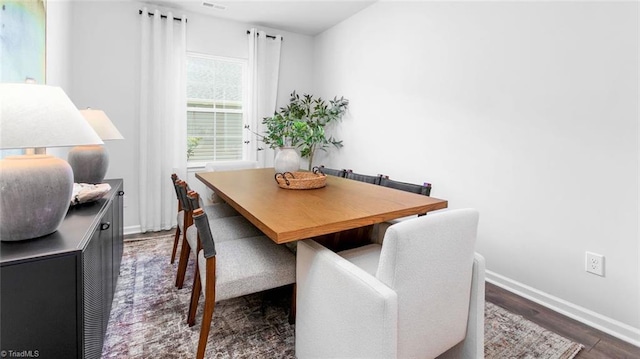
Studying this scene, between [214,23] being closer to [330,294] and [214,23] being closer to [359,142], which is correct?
[359,142]

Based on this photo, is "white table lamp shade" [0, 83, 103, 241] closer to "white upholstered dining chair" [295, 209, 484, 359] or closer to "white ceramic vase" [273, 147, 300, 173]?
"white upholstered dining chair" [295, 209, 484, 359]

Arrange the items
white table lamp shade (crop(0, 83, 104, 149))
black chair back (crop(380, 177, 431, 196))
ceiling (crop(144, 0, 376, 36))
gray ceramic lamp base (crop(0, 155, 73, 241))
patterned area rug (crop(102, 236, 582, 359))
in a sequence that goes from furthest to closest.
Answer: ceiling (crop(144, 0, 376, 36))
black chair back (crop(380, 177, 431, 196))
patterned area rug (crop(102, 236, 582, 359))
gray ceramic lamp base (crop(0, 155, 73, 241))
white table lamp shade (crop(0, 83, 104, 149))

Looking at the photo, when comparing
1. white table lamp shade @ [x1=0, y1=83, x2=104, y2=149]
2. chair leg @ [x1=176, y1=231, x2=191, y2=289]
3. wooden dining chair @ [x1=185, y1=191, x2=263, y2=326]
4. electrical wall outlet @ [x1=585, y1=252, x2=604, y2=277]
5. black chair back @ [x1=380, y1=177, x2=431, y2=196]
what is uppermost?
white table lamp shade @ [x1=0, y1=83, x2=104, y2=149]

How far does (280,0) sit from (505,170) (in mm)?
2831

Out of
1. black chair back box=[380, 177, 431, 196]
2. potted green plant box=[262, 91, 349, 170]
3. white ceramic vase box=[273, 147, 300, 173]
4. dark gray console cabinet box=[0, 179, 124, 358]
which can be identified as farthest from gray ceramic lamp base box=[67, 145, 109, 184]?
black chair back box=[380, 177, 431, 196]

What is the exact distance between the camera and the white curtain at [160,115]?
3.44 m

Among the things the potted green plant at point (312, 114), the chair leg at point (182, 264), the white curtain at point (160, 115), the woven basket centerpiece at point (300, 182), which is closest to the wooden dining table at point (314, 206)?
the woven basket centerpiece at point (300, 182)

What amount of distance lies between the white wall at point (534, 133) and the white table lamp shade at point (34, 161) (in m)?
2.47

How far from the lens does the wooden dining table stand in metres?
1.22

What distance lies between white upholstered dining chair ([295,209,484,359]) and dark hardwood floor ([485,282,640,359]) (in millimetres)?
839

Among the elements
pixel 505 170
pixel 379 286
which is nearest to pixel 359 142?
pixel 505 170

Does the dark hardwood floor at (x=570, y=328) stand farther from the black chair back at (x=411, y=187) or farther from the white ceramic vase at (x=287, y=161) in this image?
the white ceramic vase at (x=287, y=161)

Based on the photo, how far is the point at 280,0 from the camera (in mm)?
3365

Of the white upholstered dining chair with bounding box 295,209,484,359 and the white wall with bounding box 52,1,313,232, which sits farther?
the white wall with bounding box 52,1,313,232
